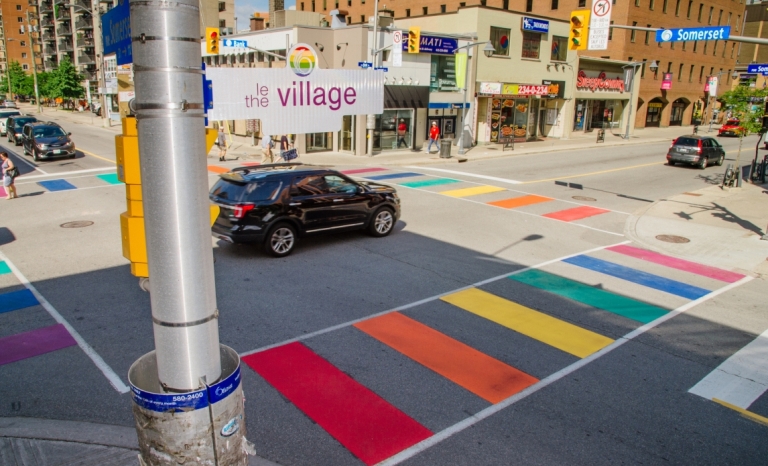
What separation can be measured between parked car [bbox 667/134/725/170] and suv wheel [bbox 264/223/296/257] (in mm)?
25099

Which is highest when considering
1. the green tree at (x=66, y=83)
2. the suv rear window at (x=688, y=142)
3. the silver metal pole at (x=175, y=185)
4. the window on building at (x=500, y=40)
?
the window on building at (x=500, y=40)

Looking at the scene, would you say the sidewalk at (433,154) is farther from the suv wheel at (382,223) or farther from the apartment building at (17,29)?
the apartment building at (17,29)

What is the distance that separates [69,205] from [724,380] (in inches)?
683

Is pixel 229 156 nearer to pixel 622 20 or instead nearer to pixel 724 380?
pixel 724 380

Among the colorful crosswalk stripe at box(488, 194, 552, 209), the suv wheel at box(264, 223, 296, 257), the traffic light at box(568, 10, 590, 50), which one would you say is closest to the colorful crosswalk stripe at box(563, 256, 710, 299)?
the colorful crosswalk stripe at box(488, 194, 552, 209)

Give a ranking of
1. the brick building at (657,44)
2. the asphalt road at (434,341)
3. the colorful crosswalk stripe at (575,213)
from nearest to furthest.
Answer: the asphalt road at (434,341) → the colorful crosswalk stripe at (575,213) → the brick building at (657,44)

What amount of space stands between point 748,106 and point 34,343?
933 inches

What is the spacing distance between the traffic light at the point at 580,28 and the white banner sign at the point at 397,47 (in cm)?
1300

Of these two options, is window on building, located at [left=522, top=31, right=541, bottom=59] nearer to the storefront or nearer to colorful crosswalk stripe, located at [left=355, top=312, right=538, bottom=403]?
the storefront

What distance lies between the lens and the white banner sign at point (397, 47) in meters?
29.3

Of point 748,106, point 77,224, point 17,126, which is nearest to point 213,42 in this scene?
point 17,126

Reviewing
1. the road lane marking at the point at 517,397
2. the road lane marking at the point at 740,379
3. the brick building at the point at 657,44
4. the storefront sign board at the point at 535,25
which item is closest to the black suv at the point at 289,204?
the road lane marking at the point at 517,397

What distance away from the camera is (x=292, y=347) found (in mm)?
7973

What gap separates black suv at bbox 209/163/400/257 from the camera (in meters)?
11.7
